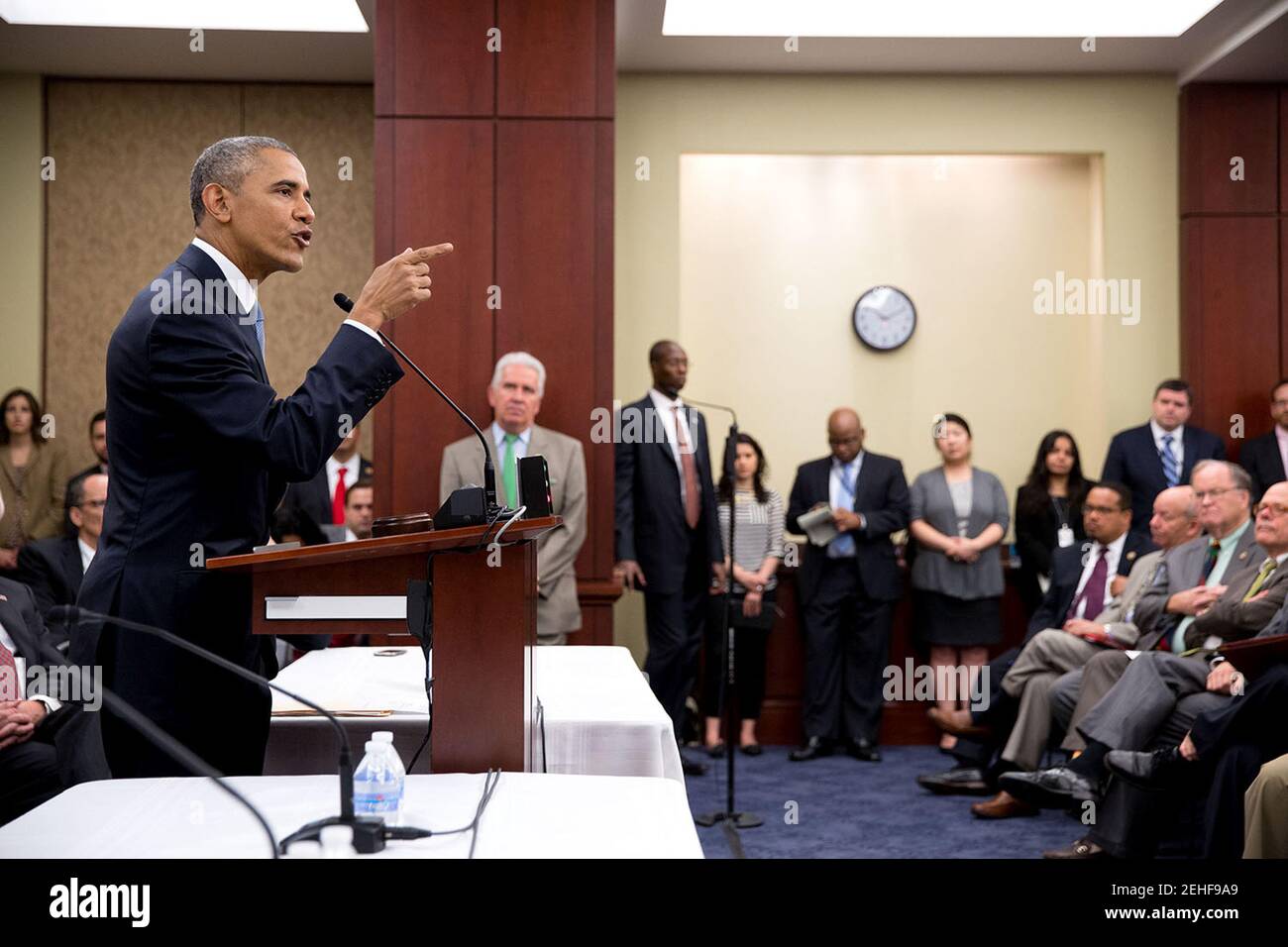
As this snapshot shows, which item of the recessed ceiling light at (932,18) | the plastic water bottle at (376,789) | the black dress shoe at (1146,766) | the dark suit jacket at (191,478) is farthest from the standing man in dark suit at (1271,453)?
the plastic water bottle at (376,789)

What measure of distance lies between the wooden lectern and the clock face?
5.90 meters

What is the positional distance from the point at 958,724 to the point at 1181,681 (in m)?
1.23

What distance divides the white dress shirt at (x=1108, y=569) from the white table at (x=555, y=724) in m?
2.68

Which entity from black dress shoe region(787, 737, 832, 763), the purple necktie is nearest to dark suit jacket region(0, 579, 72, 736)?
black dress shoe region(787, 737, 832, 763)

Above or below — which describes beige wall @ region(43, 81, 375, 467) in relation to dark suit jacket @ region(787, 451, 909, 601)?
above

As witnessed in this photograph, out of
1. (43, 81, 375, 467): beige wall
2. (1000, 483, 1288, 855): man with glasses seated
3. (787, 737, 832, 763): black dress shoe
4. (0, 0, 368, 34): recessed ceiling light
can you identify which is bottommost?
(787, 737, 832, 763): black dress shoe

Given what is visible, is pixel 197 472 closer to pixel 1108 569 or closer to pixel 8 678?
pixel 8 678

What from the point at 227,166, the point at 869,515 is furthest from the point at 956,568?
the point at 227,166

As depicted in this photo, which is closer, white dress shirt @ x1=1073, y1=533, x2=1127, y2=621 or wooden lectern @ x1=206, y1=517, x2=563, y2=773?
wooden lectern @ x1=206, y1=517, x2=563, y2=773

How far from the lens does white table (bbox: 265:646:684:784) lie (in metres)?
2.21

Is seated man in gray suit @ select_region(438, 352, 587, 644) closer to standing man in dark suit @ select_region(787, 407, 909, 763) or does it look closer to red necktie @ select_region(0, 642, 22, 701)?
standing man in dark suit @ select_region(787, 407, 909, 763)

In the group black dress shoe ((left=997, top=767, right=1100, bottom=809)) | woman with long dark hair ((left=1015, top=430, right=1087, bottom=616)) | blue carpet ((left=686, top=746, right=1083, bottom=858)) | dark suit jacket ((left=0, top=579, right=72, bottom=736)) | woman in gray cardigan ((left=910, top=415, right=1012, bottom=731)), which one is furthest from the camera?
woman with long dark hair ((left=1015, top=430, right=1087, bottom=616))
